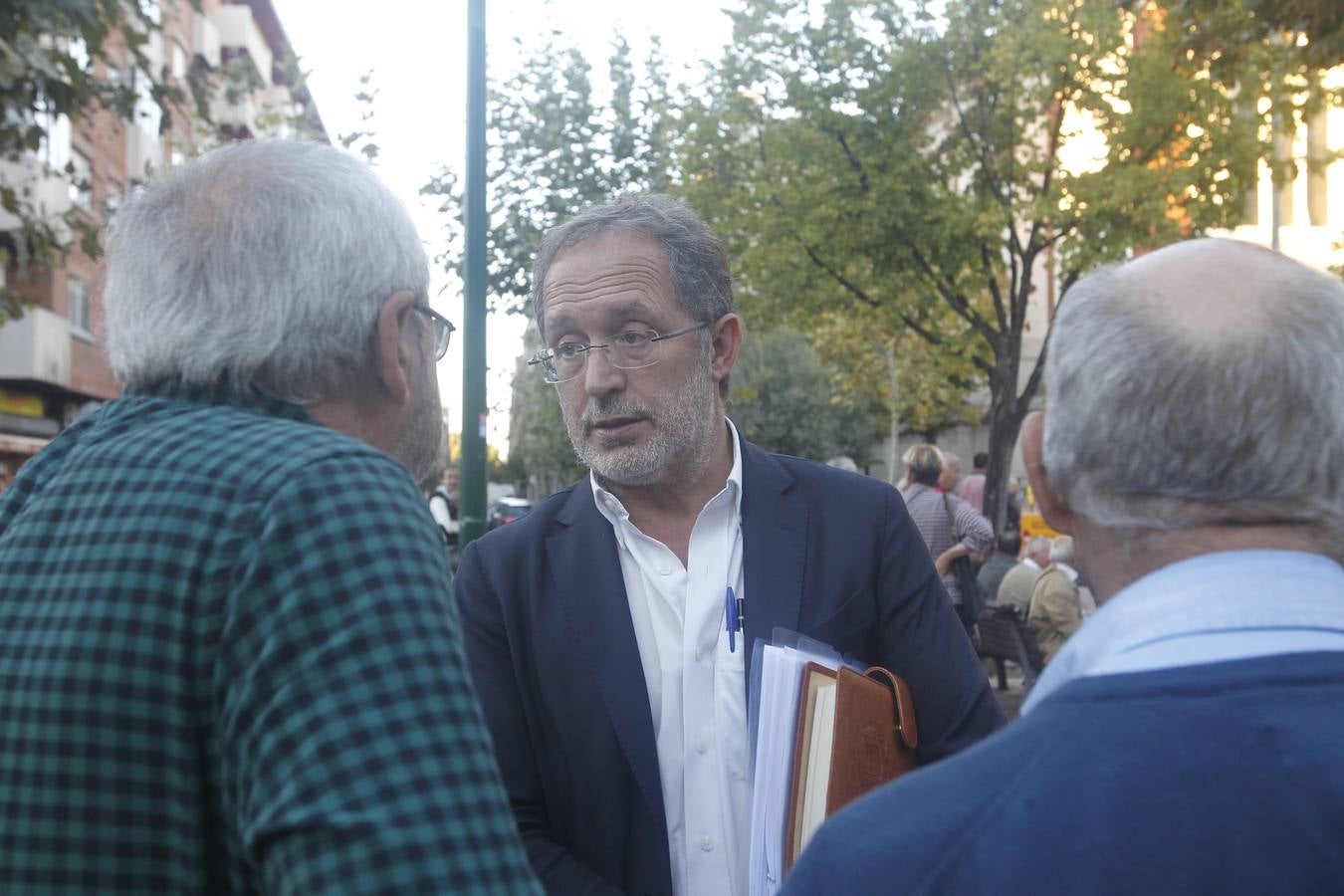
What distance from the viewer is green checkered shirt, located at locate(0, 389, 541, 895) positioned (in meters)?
1.20

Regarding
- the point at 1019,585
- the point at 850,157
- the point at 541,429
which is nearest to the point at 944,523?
the point at 1019,585

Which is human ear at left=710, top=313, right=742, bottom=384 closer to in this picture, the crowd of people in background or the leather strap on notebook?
the leather strap on notebook

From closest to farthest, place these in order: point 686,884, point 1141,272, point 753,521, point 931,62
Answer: point 1141,272 < point 686,884 < point 753,521 < point 931,62

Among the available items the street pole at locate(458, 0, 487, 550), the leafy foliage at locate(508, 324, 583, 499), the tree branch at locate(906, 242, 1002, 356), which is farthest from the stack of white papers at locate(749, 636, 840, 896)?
the leafy foliage at locate(508, 324, 583, 499)

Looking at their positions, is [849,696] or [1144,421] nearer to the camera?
[1144,421]

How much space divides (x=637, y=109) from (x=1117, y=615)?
1795cm

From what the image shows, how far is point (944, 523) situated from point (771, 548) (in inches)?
→ 280

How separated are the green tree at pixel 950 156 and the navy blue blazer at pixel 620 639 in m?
14.1

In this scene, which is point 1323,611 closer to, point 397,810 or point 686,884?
point 397,810

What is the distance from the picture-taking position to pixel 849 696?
2074 millimetres

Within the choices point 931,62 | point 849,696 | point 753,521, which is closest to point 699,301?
point 753,521

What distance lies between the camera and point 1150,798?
113 centimetres

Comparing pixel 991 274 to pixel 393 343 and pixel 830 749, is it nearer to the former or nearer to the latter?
pixel 830 749

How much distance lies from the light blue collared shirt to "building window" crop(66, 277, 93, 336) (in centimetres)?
2759
